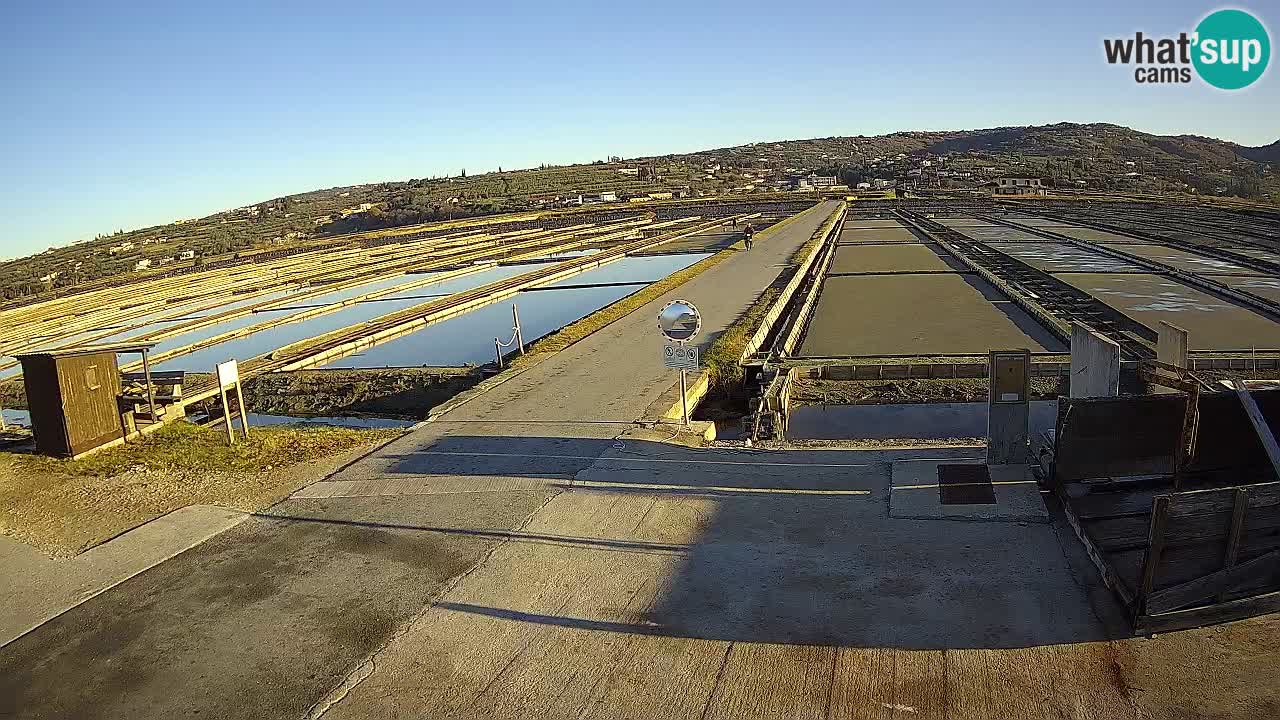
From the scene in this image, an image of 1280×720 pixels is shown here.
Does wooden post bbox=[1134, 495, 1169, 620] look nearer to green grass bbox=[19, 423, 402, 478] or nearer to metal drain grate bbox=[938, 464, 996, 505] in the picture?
metal drain grate bbox=[938, 464, 996, 505]

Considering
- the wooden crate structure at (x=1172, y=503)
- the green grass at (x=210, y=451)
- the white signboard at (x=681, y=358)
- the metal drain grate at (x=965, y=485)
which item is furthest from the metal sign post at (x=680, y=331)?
the wooden crate structure at (x=1172, y=503)

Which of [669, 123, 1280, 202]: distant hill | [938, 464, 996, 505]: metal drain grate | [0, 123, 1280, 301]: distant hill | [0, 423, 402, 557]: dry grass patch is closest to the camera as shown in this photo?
[938, 464, 996, 505]: metal drain grate

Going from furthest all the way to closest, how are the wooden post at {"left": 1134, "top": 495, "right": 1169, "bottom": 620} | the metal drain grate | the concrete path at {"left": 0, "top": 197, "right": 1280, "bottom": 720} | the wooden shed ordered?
the wooden shed
the metal drain grate
the wooden post at {"left": 1134, "top": 495, "right": 1169, "bottom": 620}
the concrete path at {"left": 0, "top": 197, "right": 1280, "bottom": 720}

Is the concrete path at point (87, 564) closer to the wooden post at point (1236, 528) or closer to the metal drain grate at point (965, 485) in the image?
the metal drain grate at point (965, 485)

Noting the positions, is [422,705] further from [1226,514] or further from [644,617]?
[1226,514]

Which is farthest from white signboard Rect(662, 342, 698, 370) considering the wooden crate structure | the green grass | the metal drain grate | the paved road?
the wooden crate structure

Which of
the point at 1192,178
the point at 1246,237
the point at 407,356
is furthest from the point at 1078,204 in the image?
the point at 407,356
